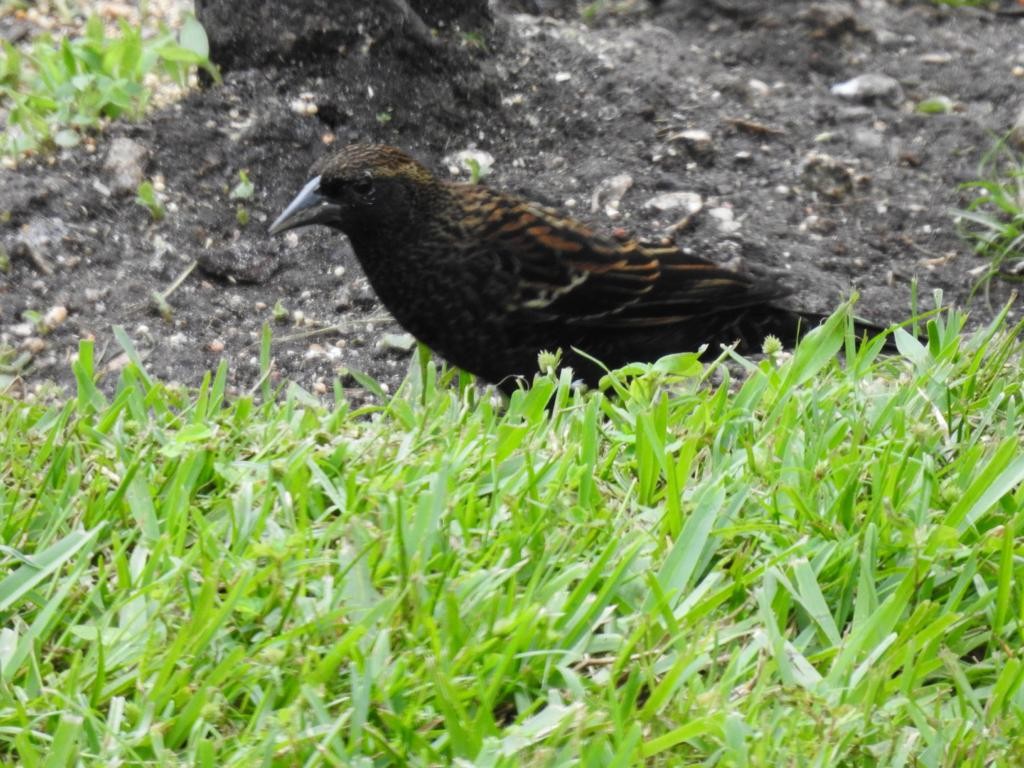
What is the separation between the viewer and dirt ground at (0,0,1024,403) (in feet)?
16.5

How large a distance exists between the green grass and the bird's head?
3.36 ft

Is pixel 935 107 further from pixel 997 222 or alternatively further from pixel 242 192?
pixel 242 192

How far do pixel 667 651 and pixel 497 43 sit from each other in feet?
12.4

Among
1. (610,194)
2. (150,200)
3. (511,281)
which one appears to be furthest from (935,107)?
(150,200)

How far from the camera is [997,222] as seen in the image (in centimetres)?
552

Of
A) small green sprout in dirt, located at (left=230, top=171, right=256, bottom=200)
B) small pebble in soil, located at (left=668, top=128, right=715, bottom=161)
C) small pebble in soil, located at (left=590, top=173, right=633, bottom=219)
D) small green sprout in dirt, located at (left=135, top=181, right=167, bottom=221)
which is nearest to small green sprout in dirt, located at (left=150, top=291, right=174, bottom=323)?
small green sprout in dirt, located at (left=135, top=181, right=167, bottom=221)

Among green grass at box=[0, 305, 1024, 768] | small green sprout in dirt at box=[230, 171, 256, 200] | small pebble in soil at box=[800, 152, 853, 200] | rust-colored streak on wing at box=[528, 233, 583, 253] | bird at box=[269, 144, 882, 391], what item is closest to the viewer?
green grass at box=[0, 305, 1024, 768]

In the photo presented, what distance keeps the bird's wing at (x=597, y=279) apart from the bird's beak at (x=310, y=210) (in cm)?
45

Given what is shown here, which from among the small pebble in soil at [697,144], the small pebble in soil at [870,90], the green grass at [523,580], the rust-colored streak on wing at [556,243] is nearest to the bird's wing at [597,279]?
the rust-colored streak on wing at [556,243]

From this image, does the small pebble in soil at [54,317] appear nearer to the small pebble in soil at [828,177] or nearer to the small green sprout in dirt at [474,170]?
the small green sprout in dirt at [474,170]

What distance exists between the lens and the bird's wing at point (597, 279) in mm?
4543

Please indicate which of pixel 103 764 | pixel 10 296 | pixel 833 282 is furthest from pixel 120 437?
pixel 833 282

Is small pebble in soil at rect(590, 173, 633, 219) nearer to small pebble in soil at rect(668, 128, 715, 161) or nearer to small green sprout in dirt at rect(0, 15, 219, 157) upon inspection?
small pebble in soil at rect(668, 128, 715, 161)

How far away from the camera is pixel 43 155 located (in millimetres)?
5523
